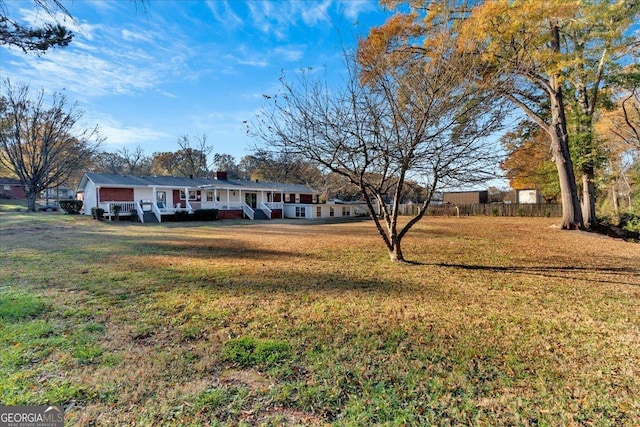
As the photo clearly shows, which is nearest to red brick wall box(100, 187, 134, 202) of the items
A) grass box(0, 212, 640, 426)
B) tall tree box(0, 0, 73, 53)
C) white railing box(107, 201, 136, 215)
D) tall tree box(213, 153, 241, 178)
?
white railing box(107, 201, 136, 215)

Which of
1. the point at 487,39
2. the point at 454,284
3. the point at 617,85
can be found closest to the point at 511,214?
the point at 617,85

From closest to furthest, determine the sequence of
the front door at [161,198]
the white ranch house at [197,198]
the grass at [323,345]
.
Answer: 1. the grass at [323,345]
2. the white ranch house at [197,198]
3. the front door at [161,198]

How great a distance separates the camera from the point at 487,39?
6.87m

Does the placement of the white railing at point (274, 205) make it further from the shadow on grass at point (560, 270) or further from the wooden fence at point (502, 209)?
the shadow on grass at point (560, 270)

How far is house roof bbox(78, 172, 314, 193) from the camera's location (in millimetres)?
21031

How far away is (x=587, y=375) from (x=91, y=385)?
147 inches

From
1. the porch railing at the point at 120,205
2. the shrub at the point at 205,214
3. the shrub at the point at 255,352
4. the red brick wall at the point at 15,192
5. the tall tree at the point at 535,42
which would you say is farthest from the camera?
the red brick wall at the point at 15,192

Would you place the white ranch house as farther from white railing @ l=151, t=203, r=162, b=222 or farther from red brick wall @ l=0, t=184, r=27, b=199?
red brick wall @ l=0, t=184, r=27, b=199

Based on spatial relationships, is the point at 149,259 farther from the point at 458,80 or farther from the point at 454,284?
the point at 458,80

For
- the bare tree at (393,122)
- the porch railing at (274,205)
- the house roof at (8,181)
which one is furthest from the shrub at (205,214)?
the house roof at (8,181)

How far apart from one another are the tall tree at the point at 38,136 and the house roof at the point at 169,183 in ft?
7.96

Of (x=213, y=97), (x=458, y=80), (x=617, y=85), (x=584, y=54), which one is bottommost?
(x=458, y=80)

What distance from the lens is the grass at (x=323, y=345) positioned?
6.41 ft

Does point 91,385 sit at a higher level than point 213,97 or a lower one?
lower
